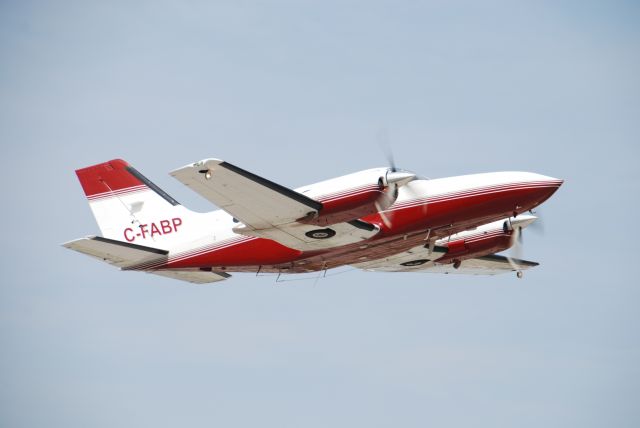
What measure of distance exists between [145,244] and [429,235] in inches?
491

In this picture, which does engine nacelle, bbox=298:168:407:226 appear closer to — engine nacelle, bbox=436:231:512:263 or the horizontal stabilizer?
the horizontal stabilizer

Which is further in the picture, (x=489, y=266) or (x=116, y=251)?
(x=489, y=266)

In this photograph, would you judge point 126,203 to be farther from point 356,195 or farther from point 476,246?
point 476,246

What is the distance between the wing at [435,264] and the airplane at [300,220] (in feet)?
0.38

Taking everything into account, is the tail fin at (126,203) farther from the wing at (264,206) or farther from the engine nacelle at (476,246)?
the engine nacelle at (476,246)

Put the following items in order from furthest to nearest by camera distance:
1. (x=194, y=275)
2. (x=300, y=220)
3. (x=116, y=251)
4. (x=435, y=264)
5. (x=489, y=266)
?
(x=489, y=266) → (x=435, y=264) → (x=194, y=275) → (x=116, y=251) → (x=300, y=220)

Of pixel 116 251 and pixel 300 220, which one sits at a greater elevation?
pixel 300 220

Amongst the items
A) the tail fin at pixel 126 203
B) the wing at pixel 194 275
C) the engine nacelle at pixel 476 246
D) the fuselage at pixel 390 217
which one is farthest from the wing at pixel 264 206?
the engine nacelle at pixel 476 246

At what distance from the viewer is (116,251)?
128 ft

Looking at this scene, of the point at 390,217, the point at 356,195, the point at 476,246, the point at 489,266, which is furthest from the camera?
the point at 489,266

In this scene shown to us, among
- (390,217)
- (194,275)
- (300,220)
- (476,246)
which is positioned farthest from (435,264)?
(300,220)

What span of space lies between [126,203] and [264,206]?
10455mm

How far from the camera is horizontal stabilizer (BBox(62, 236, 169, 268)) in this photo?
3753cm

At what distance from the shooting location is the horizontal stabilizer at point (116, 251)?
123 feet
